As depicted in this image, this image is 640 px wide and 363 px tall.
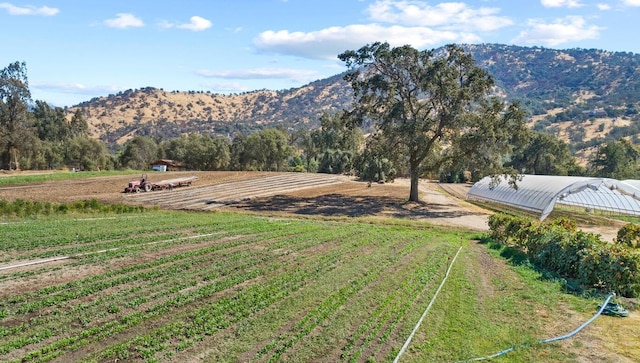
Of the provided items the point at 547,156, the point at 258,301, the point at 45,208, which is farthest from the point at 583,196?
the point at 547,156

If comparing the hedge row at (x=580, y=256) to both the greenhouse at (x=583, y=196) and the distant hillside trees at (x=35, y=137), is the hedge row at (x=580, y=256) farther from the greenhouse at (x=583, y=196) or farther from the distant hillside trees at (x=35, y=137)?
the distant hillside trees at (x=35, y=137)

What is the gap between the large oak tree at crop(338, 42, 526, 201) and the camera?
121 feet

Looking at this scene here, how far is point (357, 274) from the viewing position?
15039 mm

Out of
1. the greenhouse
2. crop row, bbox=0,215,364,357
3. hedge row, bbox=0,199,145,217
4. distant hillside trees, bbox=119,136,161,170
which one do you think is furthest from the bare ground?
distant hillside trees, bbox=119,136,161,170

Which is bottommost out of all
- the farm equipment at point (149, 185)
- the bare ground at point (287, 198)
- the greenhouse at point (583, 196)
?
the bare ground at point (287, 198)

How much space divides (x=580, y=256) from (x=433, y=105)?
25594 mm

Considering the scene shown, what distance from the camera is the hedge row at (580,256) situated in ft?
44.8

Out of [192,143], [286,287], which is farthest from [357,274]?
[192,143]

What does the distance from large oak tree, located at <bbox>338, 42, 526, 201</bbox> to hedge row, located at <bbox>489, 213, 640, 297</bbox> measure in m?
16.3

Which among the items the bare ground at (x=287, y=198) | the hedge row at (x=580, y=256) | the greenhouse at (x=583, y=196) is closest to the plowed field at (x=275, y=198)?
the bare ground at (x=287, y=198)

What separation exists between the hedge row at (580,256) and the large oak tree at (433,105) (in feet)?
53.6

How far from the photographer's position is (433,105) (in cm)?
3897

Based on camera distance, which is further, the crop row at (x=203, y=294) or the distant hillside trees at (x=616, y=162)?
the distant hillside trees at (x=616, y=162)

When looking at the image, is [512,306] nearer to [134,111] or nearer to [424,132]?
[424,132]
